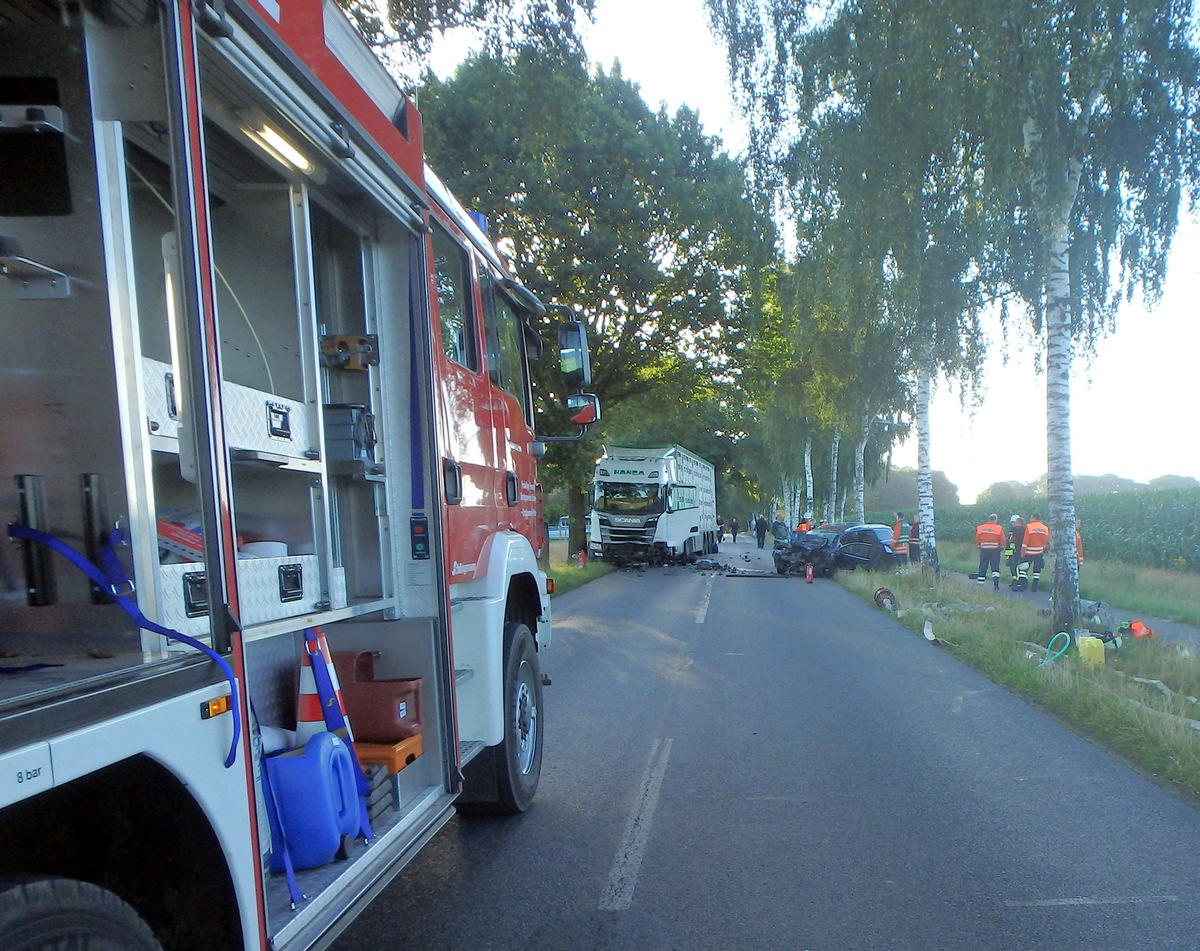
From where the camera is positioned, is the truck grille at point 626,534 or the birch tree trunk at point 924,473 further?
the truck grille at point 626,534

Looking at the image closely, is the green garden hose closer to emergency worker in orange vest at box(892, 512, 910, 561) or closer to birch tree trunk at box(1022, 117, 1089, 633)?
birch tree trunk at box(1022, 117, 1089, 633)

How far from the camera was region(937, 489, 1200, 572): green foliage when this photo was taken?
957 inches

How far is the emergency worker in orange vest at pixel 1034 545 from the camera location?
18.6 meters

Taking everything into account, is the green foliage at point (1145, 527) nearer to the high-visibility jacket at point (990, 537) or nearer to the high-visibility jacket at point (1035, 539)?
the high-visibility jacket at point (990, 537)

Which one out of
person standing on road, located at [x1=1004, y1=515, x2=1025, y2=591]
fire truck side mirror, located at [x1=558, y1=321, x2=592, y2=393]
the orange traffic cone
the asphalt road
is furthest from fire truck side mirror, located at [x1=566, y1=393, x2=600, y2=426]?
person standing on road, located at [x1=1004, y1=515, x2=1025, y2=591]

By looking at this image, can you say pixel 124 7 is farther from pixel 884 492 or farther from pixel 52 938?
pixel 884 492

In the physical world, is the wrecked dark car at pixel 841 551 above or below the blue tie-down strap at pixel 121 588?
below

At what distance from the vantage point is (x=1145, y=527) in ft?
89.2

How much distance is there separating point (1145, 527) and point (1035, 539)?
36.8ft

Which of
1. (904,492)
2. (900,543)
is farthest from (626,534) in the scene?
(904,492)

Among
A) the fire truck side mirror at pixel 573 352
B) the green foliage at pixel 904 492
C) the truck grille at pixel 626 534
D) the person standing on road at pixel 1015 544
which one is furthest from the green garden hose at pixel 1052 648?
the green foliage at pixel 904 492

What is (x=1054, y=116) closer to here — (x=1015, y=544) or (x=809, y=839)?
(x=809, y=839)

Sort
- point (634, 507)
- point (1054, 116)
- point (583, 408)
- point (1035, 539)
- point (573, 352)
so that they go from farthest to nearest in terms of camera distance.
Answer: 1. point (634, 507)
2. point (1035, 539)
3. point (1054, 116)
4. point (583, 408)
5. point (573, 352)

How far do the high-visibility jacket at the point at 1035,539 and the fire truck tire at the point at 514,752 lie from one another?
16113 millimetres
